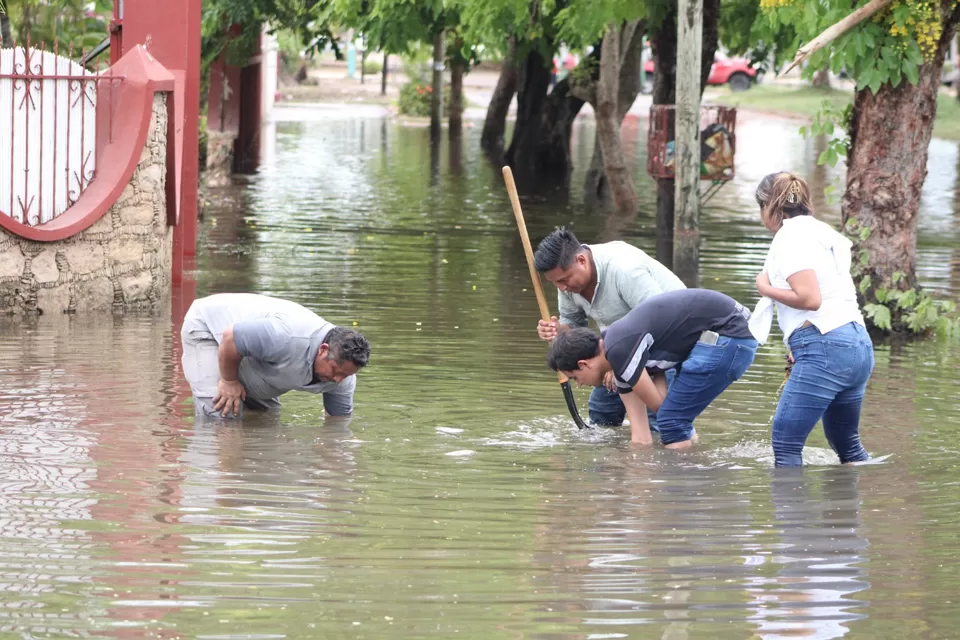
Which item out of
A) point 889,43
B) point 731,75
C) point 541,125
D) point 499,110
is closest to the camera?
point 889,43

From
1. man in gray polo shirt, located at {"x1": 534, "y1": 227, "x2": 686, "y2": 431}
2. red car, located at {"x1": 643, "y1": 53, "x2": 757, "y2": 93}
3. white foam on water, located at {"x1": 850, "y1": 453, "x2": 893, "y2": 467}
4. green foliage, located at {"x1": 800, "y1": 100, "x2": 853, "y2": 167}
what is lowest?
white foam on water, located at {"x1": 850, "y1": 453, "x2": 893, "y2": 467}

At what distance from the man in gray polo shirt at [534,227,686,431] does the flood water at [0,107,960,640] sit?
2.14 feet

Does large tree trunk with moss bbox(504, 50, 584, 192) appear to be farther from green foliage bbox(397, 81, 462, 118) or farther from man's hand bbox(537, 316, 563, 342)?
man's hand bbox(537, 316, 563, 342)

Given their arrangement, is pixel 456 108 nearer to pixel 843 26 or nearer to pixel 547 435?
pixel 843 26

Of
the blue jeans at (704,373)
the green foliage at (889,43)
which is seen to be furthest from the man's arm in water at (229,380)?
the green foliage at (889,43)

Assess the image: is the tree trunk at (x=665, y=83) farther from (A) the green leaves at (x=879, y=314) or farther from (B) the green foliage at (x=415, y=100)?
(B) the green foliage at (x=415, y=100)

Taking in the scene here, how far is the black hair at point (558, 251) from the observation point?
281 inches

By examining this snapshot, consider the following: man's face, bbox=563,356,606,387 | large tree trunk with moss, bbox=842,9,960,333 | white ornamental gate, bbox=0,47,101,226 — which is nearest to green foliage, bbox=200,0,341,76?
white ornamental gate, bbox=0,47,101,226

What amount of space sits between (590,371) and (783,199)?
1.19 m

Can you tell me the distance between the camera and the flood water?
500 centimetres

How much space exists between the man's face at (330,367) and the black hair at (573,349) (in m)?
0.92

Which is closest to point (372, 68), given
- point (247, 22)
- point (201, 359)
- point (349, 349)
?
point (247, 22)

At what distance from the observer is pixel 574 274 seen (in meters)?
7.21

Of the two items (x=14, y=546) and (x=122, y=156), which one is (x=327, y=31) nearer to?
(x=122, y=156)
